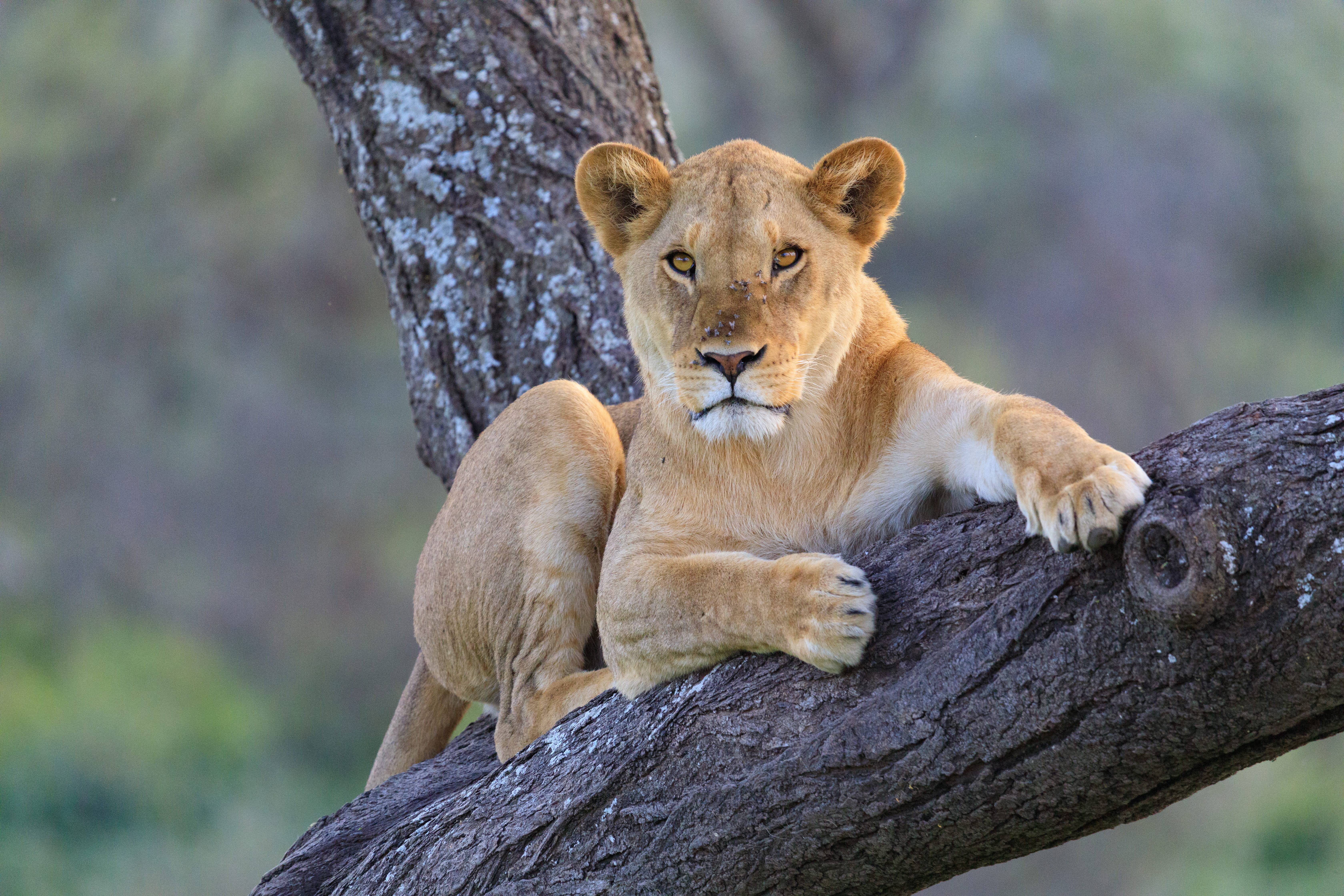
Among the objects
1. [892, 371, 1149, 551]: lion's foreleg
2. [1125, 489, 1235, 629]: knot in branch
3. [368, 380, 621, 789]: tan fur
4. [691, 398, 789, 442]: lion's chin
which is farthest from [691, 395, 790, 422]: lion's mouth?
[1125, 489, 1235, 629]: knot in branch

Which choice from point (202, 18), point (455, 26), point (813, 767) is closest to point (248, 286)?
point (202, 18)

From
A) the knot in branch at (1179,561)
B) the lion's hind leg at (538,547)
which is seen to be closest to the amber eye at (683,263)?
the lion's hind leg at (538,547)

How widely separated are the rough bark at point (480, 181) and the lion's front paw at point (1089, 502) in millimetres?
2611

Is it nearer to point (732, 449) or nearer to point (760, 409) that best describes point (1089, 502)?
→ point (760, 409)

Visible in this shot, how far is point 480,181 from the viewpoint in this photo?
4.79m

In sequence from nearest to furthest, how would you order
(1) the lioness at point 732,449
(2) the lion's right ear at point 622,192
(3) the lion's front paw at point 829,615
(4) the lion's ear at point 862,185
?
1. (3) the lion's front paw at point 829,615
2. (1) the lioness at point 732,449
3. (4) the lion's ear at point 862,185
4. (2) the lion's right ear at point 622,192

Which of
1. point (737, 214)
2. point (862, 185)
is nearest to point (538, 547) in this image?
point (737, 214)

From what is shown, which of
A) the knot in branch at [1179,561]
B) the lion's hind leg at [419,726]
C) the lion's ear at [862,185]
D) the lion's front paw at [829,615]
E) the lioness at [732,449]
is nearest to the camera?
the knot in branch at [1179,561]

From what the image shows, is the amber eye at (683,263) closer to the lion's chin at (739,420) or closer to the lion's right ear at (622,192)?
the lion's right ear at (622,192)

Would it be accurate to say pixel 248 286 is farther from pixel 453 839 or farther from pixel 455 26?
pixel 453 839

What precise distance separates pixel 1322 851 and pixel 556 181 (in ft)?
32.3

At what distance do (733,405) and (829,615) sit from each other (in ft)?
2.24

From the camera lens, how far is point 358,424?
1319 centimetres

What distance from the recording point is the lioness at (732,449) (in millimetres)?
2686
